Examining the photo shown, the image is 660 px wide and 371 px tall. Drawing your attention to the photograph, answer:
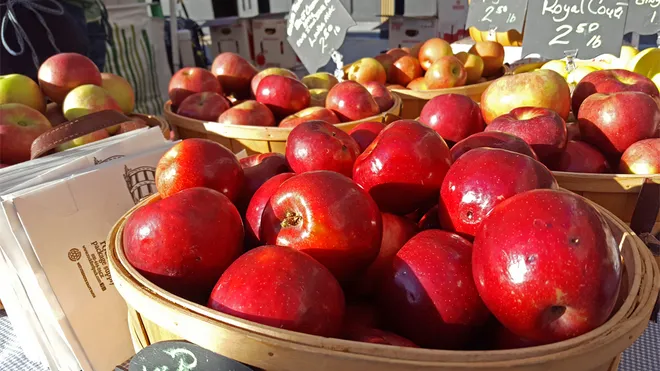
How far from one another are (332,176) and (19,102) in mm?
1561

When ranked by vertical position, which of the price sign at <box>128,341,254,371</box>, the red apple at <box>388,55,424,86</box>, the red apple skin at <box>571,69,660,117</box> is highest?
the red apple skin at <box>571,69,660,117</box>

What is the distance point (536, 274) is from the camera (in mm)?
595

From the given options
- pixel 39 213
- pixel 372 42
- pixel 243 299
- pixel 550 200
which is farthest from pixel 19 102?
pixel 372 42

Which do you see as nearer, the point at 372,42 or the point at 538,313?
the point at 538,313

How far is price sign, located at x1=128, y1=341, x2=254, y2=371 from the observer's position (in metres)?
0.57

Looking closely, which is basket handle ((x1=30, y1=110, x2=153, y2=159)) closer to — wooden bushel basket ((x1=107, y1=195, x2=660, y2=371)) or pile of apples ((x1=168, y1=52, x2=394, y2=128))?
pile of apples ((x1=168, y1=52, x2=394, y2=128))

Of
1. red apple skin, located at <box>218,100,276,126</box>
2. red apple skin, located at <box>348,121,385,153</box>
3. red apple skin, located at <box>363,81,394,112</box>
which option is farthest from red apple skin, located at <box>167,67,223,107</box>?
red apple skin, located at <box>348,121,385,153</box>

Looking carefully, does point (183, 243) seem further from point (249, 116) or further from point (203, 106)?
point (203, 106)

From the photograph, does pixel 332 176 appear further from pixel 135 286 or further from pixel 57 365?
pixel 57 365

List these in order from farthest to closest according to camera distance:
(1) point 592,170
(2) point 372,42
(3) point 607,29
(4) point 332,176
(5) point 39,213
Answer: (2) point 372,42
(3) point 607,29
(1) point 592,170
(5) point 39,213
(4) point 332,176

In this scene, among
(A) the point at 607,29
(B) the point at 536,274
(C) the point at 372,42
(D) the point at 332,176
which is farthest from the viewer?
(C) the point at 372,42

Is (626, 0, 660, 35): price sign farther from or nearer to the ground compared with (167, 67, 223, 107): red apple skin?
farther from the ground

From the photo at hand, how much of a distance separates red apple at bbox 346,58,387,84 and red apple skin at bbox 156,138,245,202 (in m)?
1.64

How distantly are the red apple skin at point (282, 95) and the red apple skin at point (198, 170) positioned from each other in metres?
0.91
